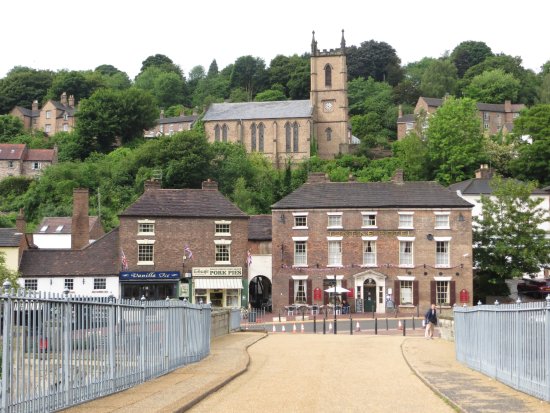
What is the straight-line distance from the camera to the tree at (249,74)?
174 metres

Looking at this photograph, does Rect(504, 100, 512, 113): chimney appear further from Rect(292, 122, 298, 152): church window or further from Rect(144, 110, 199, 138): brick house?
Rect(144, 110, 199, 138): brick house

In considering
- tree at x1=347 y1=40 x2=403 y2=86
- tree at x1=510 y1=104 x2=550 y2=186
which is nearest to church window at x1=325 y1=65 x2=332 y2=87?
tree at x1=510 y1=104 x2=550 y2=186

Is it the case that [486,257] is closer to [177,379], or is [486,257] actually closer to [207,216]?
[207,216]

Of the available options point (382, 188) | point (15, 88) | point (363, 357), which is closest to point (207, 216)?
point (382, 188)

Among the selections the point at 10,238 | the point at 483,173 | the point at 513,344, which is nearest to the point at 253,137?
the point at 483,173

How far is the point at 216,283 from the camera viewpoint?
6181 centimetres

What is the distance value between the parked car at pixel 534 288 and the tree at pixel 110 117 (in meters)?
65.0

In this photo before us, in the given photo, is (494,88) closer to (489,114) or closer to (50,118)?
(489,114)

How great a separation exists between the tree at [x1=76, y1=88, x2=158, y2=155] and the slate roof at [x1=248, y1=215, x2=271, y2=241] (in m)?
51.9

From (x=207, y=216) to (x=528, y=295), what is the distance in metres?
23.4

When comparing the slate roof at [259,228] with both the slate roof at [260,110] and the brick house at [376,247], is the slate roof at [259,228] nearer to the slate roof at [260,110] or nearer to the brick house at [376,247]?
the brick house at [376,247]

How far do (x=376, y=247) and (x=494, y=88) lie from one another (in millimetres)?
85173

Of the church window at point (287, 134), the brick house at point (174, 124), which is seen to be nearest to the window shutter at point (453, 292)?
the church window at point (287, 134)

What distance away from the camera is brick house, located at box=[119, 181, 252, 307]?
202 feet
